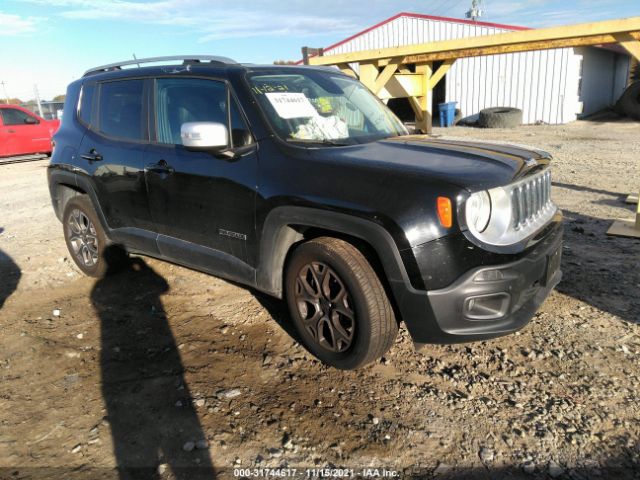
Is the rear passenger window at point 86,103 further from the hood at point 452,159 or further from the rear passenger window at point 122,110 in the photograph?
the hood at point 452,159

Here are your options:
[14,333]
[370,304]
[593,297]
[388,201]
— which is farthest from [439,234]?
[14,333]

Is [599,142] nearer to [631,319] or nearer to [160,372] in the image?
[631,319]

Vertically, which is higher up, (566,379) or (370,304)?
(370,304)

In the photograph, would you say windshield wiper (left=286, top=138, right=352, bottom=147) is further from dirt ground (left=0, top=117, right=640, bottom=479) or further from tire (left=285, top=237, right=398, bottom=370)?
dirt ground (left=0, top=117, right=640, bottom=479)

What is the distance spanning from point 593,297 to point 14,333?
4.60m

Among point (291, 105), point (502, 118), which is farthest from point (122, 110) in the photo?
point (502, 118)

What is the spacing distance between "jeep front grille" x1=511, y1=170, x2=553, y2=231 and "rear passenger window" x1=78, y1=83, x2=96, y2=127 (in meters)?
3.77

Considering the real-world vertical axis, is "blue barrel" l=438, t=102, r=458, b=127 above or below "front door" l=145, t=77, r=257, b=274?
below

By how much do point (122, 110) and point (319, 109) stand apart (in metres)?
1.83

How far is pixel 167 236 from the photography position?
3830mm

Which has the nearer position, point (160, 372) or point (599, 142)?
point (160, 372)

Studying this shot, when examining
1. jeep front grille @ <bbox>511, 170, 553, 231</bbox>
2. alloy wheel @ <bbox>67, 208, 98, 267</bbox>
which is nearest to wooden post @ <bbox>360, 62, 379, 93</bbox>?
alloy wheel @ <bbox>67, 208, 98, 267</bbox>

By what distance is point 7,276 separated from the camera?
5.09 metres

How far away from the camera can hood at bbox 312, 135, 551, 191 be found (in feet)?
8.45
